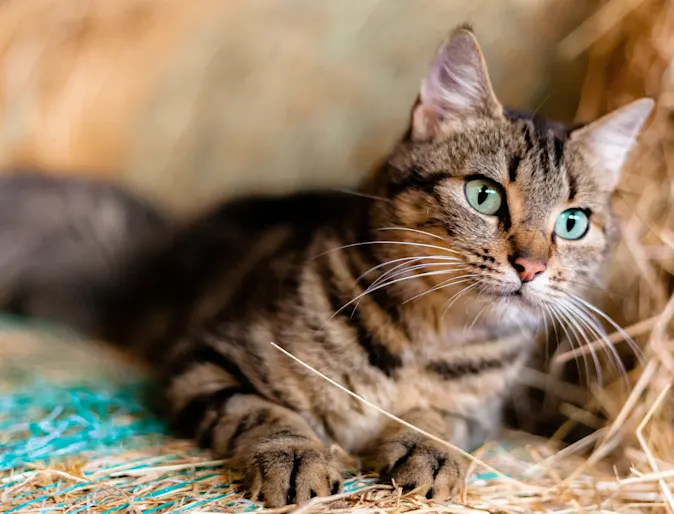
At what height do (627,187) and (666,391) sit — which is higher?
(627,187)

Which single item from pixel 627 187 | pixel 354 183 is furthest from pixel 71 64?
pixel 627 187

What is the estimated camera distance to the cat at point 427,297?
46.4 inches

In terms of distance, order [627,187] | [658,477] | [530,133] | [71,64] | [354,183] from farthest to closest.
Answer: [71,64]
[354,183]
[627,187]
[530,133]
[658,477]

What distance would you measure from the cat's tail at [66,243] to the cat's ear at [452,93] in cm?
126

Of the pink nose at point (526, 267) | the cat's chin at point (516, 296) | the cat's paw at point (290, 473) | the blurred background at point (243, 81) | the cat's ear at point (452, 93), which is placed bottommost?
the cat's paw at point (290, 473)

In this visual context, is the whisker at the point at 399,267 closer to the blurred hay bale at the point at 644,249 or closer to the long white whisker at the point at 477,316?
the long white whisker at the point at 477,316

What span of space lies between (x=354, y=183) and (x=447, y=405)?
1042mm

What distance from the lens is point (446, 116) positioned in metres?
1.34

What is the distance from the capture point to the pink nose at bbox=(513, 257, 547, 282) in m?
1.15

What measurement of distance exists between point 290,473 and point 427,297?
0.46 metres

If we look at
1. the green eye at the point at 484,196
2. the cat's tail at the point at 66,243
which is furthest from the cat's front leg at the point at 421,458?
the cat's tail at the point at 66,243

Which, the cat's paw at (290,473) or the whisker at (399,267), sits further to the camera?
the whisker at (399,267)

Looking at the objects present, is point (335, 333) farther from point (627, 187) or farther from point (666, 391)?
point (627, 187)

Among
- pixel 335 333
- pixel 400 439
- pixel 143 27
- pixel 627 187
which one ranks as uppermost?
pixel 143 27
